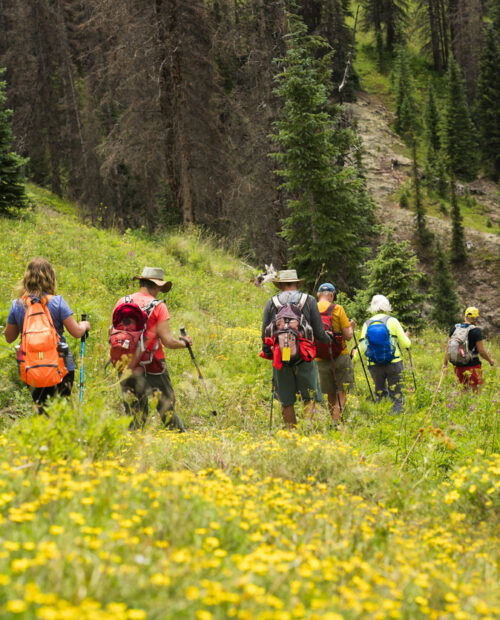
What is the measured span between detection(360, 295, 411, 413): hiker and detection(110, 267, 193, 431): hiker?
274cm

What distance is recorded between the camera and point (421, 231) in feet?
101

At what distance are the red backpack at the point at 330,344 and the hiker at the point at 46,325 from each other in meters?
3.11

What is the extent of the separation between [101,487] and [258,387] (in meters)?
4.53

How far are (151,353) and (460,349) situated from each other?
5.15 meters

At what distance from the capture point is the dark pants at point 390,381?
6539mm

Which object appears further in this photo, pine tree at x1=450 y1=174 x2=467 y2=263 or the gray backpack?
pine tree at x1=450 y1=174 x2=467 y2=263

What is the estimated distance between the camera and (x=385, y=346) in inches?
253

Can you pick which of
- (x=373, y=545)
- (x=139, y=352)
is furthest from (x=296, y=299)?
(x=373, y=545)

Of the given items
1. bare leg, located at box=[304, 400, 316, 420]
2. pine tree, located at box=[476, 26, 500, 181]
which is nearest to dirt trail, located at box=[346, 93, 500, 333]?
pine tree, located at box=[476, 26, 500, 181]

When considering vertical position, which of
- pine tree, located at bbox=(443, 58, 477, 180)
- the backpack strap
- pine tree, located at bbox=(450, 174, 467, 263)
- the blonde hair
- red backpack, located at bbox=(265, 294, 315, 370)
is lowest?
red backpack, located at bbox=(265, 294, 315, 370)

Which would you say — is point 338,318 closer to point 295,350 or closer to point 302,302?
point 302,302

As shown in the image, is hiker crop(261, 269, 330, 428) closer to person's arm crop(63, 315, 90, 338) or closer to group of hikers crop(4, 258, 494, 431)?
group of hikers crop(4, 258, 494, 431)

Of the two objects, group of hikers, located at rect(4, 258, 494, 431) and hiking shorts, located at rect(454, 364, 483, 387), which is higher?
group of hikers, located at rect(4, 258, 494, 431)

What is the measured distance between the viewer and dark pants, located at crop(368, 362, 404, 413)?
6.54 meters
